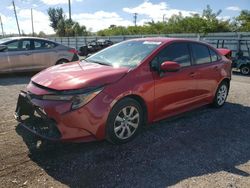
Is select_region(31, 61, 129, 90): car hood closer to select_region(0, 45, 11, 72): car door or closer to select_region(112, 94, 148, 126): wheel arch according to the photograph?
select_region(112, 94, 148, 126): wheel arch

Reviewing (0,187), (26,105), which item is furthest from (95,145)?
(0,187)

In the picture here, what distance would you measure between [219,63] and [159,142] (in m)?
2.78

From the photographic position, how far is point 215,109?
21.4 ft

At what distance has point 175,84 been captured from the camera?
5074 mm

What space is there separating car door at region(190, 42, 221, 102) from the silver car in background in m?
6.57

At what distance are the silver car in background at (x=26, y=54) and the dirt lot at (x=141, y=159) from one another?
17.6 feet

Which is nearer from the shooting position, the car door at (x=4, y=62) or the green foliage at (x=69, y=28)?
the car door at (x=4, y=62)

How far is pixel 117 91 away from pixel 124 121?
1.67ft

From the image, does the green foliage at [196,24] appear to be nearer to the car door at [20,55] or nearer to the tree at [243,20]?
the tree at [243,20]

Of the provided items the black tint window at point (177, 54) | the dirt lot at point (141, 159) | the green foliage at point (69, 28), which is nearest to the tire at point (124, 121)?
the dirt lot at point (141, 159)

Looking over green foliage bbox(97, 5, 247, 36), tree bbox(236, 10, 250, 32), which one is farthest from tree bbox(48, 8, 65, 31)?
tree bbox(236, 10, 250, 32)

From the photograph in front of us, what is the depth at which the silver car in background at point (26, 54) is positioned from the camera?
10.2 m

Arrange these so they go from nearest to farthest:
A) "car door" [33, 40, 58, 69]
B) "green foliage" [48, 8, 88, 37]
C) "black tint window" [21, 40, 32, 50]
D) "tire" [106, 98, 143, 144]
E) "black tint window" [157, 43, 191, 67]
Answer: "tire" [106, 98, 143, 144]
"black tint window" [157, 43, 191, 67]
"black tint window" [21, 40, 32, 50]
"car door" [33, 40, 58, 69]
"green foliage" [48, 8, 88, 37]

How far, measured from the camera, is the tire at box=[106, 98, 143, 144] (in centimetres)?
412
